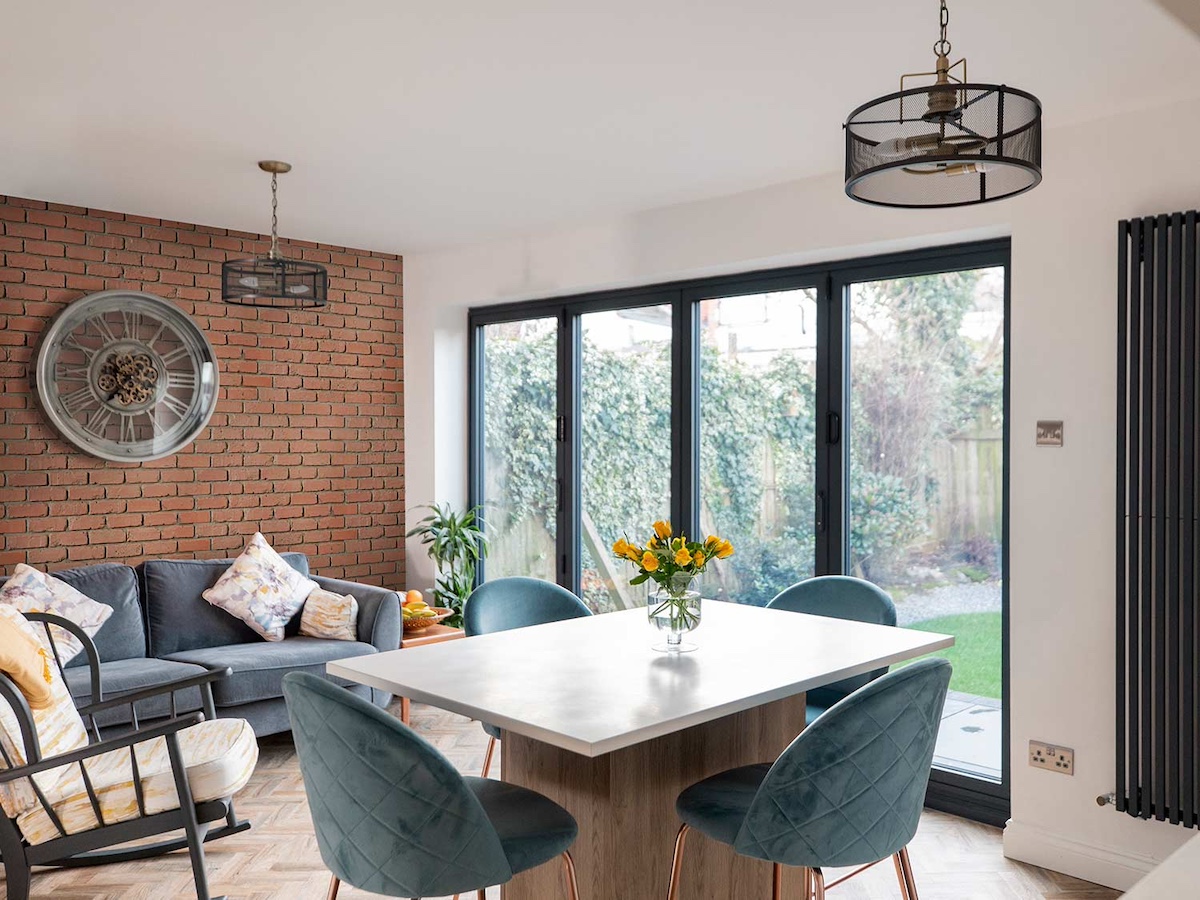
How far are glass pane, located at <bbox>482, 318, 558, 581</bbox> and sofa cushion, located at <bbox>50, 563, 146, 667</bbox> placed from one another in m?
2.19

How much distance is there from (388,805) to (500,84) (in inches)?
88.1

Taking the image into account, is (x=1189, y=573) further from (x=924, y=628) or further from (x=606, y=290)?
(x=606, y=290)

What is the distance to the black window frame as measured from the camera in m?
3.89

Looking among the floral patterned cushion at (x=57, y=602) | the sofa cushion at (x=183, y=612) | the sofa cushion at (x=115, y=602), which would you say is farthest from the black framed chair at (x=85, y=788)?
the sofa cushion at (x=183, y=612)

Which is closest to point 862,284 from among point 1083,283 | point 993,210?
point 993,210

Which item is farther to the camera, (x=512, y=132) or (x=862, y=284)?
(x=862, y=284)

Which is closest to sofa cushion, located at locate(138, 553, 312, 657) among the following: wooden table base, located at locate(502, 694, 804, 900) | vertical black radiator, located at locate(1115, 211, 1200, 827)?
wooden table base, located at locate(502, 694, 804, 900)

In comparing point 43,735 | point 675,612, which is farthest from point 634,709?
point 43,735

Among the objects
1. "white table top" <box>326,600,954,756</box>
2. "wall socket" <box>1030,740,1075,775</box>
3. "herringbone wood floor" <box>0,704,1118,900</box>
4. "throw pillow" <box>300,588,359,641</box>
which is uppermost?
"white table top" <box>326,600,954,756</box>

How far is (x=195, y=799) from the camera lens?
3.02 m

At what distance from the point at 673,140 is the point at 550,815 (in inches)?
99.7

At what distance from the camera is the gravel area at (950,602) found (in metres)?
3.99

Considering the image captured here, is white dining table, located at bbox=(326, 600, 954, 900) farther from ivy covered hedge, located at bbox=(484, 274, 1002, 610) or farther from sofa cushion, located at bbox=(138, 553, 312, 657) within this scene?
sofa cushion, located at bbox=(138, 553, 312, 657)

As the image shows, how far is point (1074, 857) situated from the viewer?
3.44m
